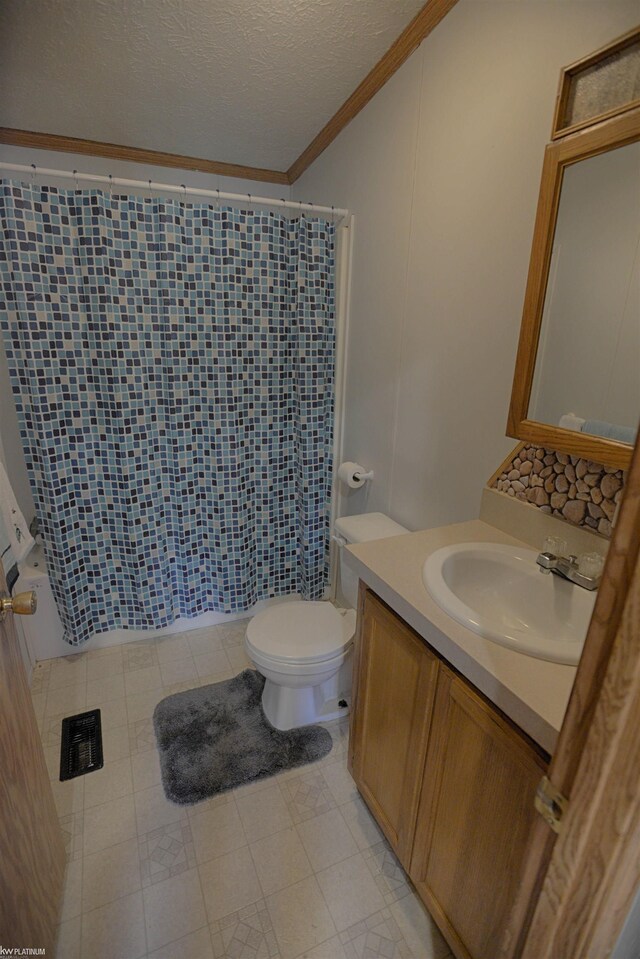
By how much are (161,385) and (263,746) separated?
150cm

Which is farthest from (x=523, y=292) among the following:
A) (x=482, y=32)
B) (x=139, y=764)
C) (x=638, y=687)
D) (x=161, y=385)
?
(x=139, y=764)

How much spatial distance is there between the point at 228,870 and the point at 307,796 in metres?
0.32

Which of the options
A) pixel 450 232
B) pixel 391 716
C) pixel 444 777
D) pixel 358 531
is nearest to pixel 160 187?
pixel 450 232

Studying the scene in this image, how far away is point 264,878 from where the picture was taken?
4.08ft

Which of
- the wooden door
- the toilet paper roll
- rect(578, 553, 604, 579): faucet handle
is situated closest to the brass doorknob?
the wooden door

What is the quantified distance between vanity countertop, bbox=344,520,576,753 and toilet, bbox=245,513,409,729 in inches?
16.5

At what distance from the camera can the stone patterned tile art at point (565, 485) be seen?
1052 mm

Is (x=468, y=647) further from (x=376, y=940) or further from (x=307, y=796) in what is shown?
(x=307, y=796)

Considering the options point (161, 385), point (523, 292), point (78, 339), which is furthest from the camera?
point (161, 385)

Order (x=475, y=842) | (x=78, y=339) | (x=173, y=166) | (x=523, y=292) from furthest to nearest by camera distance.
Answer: (x=173, y=166)
(x=78, y=339)
(x=523, y=292)
(x=475, y=842)

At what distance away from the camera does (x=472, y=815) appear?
0.89 m

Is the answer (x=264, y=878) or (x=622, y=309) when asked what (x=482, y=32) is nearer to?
(x=622, y=309)

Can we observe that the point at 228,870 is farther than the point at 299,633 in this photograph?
No

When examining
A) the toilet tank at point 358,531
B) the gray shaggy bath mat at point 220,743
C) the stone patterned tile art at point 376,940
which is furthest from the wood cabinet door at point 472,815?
the toilet tank at point 358,531
